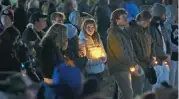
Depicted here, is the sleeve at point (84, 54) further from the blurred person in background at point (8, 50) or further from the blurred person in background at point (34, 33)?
the blurred person in background at point (8, 50)

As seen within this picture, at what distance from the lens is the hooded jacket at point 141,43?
7441 millimetres

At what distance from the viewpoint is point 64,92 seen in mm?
5223

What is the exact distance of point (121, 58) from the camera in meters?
6.91

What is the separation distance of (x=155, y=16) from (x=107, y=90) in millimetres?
1313

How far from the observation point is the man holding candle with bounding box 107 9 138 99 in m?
6.91

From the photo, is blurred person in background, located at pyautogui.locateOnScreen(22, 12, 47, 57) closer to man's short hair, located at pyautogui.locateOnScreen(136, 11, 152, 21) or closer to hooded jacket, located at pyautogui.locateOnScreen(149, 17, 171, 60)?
man's short hair, located at pyautogui.locateOnScreen(136, 11, 152, 21)

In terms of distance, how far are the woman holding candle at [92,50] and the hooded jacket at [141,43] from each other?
48cm

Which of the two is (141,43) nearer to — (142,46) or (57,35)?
(142,46)

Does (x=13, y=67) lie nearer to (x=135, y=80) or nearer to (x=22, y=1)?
(x=135, y=80)

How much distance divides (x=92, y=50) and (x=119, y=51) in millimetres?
425

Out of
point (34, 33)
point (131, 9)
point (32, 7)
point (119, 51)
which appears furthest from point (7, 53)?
point (131, 9)

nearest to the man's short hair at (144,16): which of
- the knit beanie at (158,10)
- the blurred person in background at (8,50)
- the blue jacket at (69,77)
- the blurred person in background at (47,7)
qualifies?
the knit beanie at (158,10)

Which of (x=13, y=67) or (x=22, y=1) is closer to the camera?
(x=13, y=67)

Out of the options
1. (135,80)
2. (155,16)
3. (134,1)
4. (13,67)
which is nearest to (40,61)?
(13,67)
